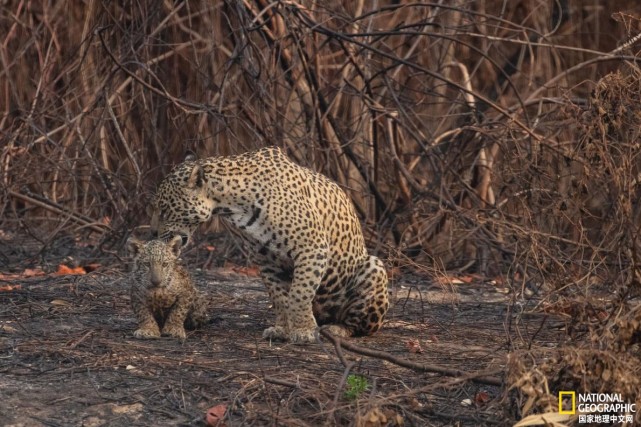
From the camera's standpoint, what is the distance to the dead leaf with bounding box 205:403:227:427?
5.12m

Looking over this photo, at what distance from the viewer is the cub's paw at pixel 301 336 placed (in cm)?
677

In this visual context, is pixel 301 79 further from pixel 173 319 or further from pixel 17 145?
pixel 173 319

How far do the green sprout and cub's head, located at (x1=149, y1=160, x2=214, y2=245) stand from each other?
159 centimetres

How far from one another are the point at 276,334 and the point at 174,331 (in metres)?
0.59

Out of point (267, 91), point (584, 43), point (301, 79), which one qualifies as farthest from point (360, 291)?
point (584, 43)

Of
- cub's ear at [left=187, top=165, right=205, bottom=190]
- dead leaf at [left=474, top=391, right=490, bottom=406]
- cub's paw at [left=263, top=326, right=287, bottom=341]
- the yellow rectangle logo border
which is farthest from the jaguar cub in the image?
the yellow rectangle logo border

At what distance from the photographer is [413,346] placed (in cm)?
686

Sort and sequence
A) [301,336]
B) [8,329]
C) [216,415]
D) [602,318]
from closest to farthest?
1. [216,415]
2. [602,318]
3. [301,336]
4. [8,329]

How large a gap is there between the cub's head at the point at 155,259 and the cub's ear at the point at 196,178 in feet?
1.00

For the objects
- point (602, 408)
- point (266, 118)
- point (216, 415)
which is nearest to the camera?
point (602, 408)

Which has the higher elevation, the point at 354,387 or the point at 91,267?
the point at 354,387

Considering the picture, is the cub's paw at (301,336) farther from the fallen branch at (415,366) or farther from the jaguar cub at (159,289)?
the fallen branch at (415,366)

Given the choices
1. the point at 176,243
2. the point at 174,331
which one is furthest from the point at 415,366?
the point at 174,331

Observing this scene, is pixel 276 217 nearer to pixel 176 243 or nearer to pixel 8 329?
pixel 176 243
